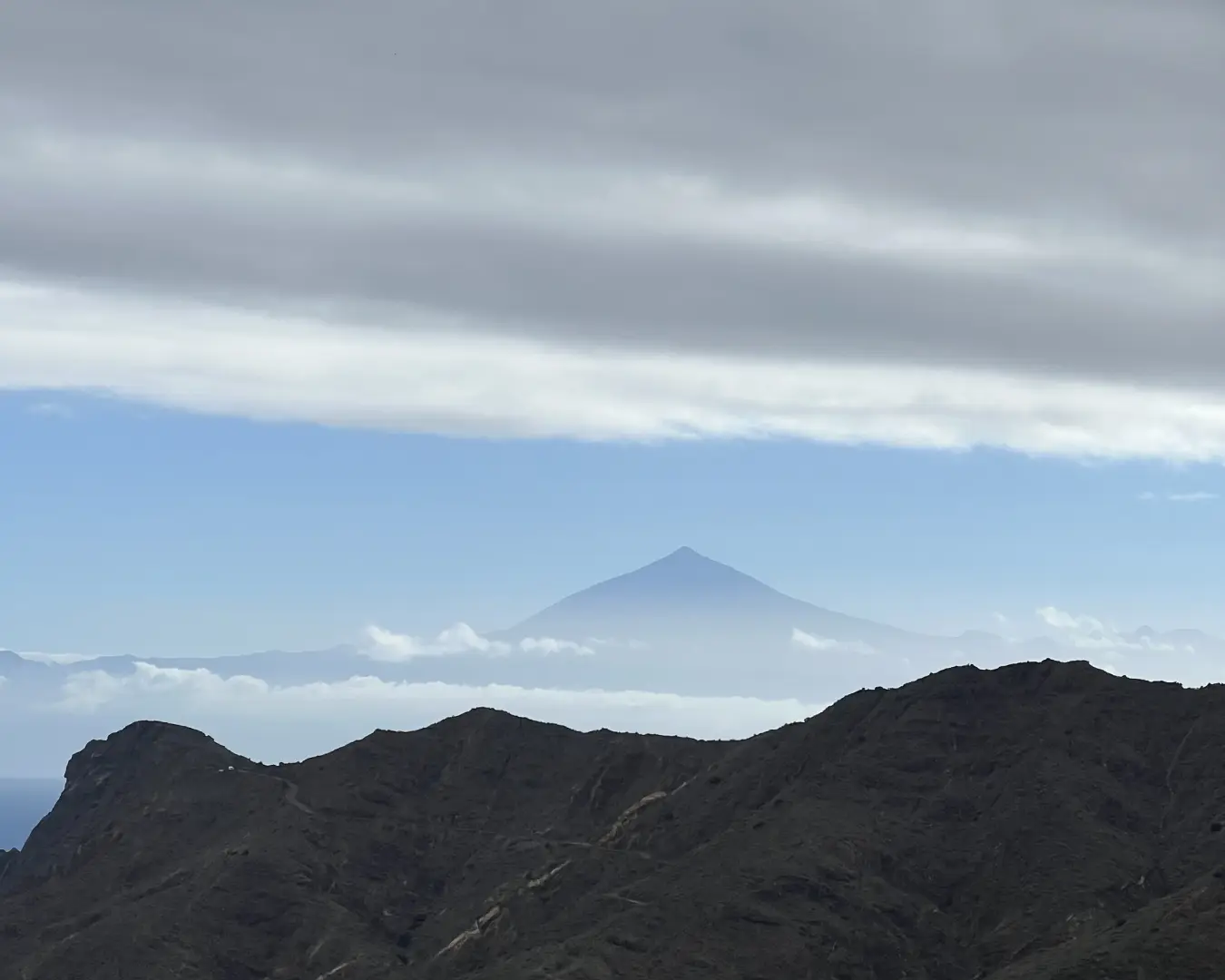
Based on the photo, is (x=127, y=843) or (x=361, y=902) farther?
(x=127, y=843)

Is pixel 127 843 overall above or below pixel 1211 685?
below

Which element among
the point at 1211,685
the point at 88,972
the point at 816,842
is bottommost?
the point at 88,972

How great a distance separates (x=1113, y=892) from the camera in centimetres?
11725

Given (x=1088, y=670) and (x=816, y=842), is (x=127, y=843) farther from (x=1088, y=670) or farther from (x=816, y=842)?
(x=1088, y=670)

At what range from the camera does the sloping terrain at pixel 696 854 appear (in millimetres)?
116188

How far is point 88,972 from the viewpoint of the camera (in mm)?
133375

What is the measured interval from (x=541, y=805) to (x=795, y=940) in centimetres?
4630

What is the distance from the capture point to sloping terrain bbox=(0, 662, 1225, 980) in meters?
116

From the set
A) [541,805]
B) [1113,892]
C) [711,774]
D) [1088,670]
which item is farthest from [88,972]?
[1088,670]

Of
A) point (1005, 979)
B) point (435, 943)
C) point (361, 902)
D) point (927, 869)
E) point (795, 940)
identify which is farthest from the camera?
point (361, 902)

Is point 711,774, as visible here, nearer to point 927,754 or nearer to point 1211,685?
point 927,754

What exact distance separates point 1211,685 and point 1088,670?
410 inches

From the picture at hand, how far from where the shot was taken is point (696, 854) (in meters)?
130

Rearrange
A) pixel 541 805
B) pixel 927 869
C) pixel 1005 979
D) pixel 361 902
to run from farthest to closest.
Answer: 1. pixel 541 805
2. pixel 361 902
3. pixel 927 869
4. pixel 1005 979
